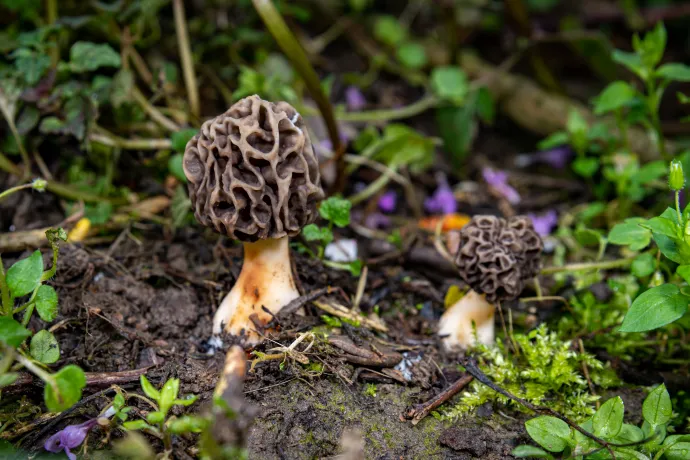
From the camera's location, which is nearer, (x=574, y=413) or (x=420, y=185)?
(x=574, y=413)

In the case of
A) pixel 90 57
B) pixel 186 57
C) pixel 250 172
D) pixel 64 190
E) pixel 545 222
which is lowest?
pixel 545 222

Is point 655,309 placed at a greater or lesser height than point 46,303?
lesser

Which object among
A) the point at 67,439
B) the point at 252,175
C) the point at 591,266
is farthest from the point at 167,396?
the point at 591,266

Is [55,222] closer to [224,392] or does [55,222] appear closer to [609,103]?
[224,392]

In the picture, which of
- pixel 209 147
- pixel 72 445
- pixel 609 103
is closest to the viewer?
pixel 72 445

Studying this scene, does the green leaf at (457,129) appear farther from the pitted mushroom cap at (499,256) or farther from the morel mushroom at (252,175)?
the morel mushroom at (252,175)

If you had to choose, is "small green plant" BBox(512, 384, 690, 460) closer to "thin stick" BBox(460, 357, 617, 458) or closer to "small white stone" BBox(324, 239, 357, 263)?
"thin stick" BBox(460, 357, 617, 458)

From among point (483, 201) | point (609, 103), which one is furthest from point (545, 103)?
point (609, 103)

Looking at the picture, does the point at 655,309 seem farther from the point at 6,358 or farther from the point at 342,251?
the point at 6,358
